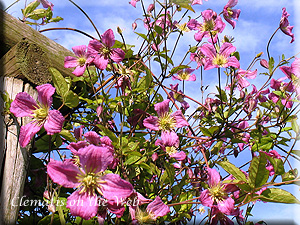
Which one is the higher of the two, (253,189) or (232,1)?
(232,1)

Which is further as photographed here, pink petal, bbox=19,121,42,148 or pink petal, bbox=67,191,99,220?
pink petal, bbox=19,121,42,148

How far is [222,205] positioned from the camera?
0.86 meters

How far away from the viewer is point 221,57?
1.09 meters

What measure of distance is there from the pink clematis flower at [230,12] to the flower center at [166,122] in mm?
544

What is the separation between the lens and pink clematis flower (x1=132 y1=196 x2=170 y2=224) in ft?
2.64

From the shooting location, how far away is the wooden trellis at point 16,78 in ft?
3.01

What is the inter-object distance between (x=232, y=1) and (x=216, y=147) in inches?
25.4

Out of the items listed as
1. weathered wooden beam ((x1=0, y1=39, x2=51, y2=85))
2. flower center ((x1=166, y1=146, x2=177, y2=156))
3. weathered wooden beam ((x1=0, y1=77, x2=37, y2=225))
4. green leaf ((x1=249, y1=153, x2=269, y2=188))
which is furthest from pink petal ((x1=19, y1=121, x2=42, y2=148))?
green leaf ((x1=249, y1=153, x2=269, y2=188))

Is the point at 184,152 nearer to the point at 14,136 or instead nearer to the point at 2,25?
the point at 14,136

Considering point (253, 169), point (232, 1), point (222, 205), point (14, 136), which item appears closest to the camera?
point (253, 169)

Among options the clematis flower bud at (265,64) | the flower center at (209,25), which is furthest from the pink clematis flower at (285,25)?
the flower center at (209,25)

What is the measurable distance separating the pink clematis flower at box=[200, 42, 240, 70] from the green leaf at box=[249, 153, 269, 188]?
0.44m

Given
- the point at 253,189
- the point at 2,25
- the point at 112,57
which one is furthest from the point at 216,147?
the point at 2,25

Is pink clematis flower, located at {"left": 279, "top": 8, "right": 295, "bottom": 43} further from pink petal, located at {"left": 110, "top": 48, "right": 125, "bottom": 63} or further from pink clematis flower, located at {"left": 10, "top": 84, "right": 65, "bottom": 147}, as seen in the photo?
pink clematis flower, located at {"left": 10, "top": 84, "right": 65, "bottom": 147}
